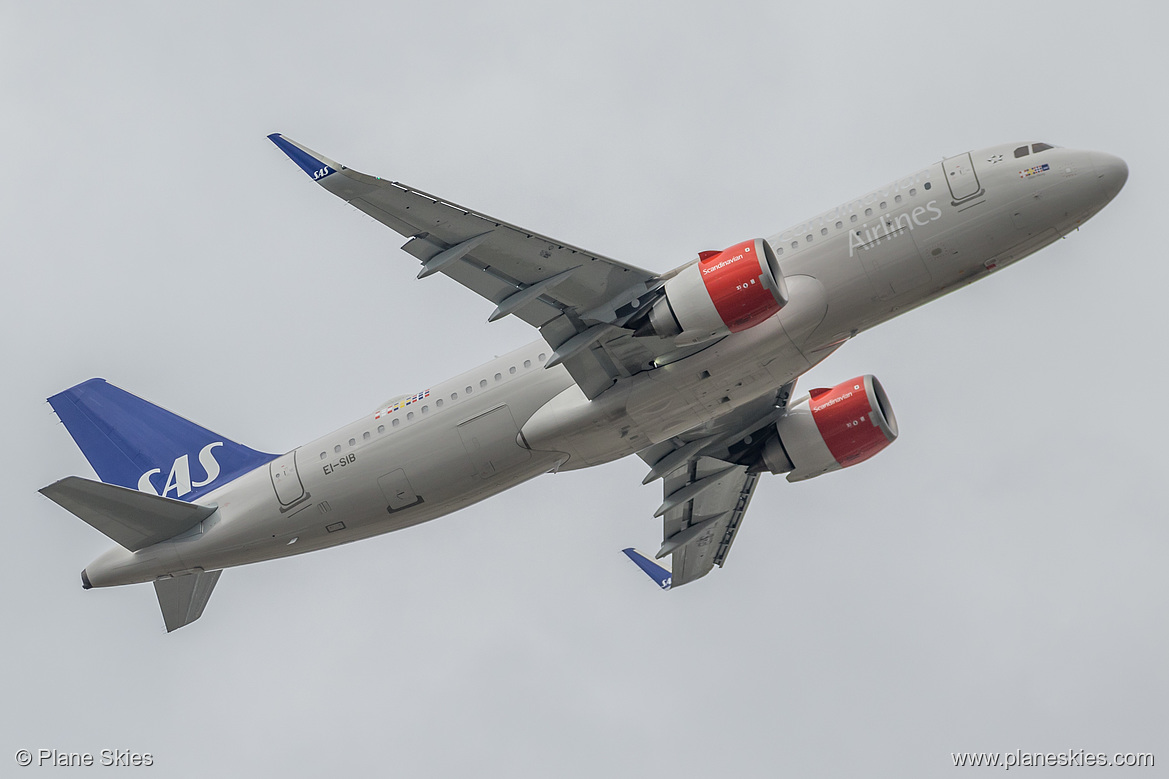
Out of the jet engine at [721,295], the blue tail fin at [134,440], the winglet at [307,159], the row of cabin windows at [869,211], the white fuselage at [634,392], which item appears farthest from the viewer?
the blue tail fin at [134,440]

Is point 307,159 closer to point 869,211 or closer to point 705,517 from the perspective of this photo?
point 869,211

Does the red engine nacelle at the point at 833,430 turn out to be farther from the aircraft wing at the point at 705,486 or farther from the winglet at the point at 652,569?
the winglet at the point at 652,569

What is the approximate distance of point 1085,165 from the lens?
3022 cm

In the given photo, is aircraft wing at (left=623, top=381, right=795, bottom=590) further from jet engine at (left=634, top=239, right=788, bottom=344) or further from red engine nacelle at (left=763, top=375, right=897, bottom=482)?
jet engine at (left=634, top=239, right=788, bottom=344)

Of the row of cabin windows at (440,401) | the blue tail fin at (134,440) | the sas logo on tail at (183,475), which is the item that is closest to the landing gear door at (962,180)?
the row of cabin windows at (440,401)

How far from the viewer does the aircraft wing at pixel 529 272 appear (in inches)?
1069

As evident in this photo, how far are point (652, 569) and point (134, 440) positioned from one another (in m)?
17.9

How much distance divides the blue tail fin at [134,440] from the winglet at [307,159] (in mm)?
13707

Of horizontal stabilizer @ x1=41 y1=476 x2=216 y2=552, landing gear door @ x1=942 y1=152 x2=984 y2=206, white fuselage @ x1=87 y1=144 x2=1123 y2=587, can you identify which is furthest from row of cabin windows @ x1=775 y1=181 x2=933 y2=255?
horizontal stabilizer @ x1=41 y1=476 x2=216 y2=552

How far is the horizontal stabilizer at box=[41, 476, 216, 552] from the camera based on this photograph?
108ft

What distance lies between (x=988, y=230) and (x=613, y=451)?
1175 cm

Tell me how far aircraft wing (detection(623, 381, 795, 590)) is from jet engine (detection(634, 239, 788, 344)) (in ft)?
26.0

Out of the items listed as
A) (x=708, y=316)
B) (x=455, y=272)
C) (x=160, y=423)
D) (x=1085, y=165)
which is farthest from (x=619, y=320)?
(x=160, y=423)

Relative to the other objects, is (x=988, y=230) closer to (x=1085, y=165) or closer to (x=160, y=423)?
(x=1085, y=165)
